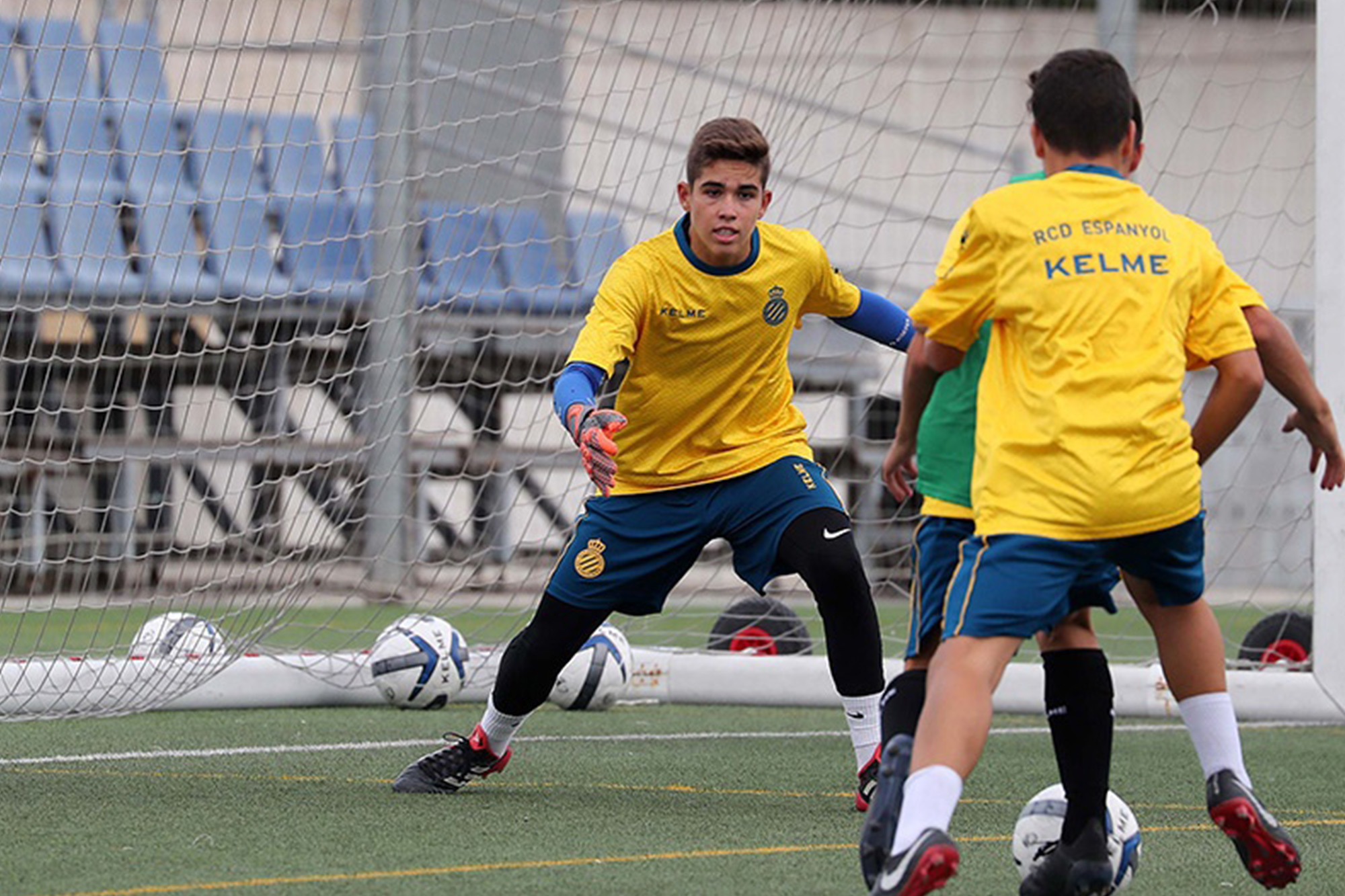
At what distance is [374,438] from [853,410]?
5.03 m

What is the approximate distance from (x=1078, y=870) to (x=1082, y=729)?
256 mm

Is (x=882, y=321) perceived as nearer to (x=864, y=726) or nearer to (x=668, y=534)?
(x=668, y=534)

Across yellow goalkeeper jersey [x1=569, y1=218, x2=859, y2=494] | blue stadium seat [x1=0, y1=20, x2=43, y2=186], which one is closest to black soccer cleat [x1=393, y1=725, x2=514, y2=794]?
yellow goalkeeper jersey [x1=569, y1=218, x2=859, y2=494]

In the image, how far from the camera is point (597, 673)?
7.46 m

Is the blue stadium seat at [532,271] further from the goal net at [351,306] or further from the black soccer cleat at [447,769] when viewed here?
the black soccer cleat at [447,769]

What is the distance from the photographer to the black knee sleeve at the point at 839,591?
5.18 metres

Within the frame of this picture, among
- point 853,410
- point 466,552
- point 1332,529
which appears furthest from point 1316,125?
point 853,410

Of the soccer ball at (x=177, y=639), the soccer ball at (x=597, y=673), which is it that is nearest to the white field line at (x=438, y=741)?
the soccer ball at (x=177, y=639)

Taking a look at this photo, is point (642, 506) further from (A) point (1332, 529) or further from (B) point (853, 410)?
(B) point (853, 410)

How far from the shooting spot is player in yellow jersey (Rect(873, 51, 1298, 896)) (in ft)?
11.1

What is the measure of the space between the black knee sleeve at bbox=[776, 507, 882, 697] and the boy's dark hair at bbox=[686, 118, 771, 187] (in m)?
0.88

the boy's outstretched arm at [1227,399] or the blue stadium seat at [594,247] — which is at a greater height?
the boy's outstretched arm at [1227,399]

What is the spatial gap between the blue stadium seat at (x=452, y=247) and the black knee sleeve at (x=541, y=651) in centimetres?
273

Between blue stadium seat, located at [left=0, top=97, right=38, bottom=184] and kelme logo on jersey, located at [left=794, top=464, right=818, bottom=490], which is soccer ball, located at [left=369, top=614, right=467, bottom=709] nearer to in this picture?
blue stadium seat, located at [left=0, top=97, right=38, bottom=184]
